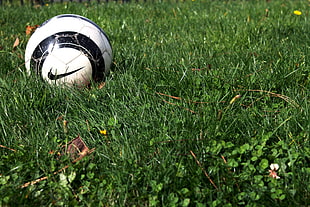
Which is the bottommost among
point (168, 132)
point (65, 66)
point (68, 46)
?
point (168, 132)

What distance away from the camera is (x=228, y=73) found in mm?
3076

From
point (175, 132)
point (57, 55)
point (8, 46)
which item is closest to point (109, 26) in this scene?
point (8, 46)

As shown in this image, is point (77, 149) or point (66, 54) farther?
point (66, 54)

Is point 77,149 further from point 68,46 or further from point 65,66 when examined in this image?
point 68,46

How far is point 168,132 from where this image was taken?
2277 mm

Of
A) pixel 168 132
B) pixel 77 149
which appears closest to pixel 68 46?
pixel 77 149

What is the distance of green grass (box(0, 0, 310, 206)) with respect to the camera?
1926 millimetres

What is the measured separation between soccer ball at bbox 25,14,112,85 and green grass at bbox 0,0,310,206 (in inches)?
5.3

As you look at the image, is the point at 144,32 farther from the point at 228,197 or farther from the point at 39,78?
the point at 228,197

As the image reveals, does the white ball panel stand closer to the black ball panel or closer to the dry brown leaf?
the black ball panel

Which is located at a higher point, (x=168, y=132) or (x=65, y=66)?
(x=65, y=66)

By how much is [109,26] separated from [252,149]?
349 centimetres

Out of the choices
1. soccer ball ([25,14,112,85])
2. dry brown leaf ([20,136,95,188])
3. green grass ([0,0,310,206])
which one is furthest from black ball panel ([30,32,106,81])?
dry brown leaf ([20,136,95,188])

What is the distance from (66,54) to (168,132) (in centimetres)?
120
